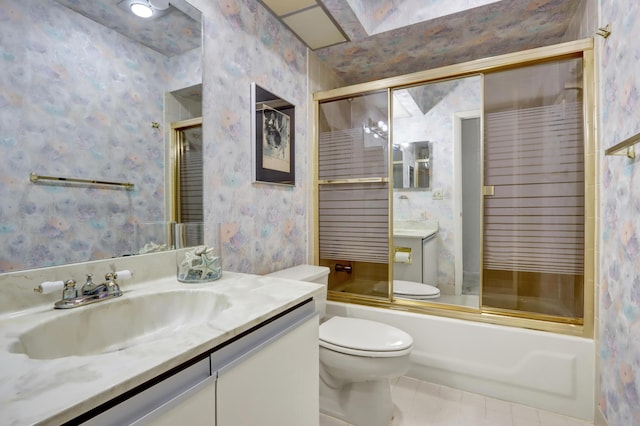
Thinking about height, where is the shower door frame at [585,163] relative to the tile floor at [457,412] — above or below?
above

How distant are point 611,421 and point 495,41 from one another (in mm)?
2284

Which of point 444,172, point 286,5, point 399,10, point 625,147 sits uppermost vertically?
point 399,10

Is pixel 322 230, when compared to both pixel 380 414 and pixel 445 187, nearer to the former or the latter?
pixel 380 414

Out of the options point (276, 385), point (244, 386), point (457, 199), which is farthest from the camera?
point (457, 199)

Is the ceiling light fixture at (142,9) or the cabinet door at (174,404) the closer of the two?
the cabinet door at (174,404)

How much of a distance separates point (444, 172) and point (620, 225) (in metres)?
1.82

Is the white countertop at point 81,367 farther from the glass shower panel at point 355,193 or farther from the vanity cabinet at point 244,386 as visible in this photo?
the glass shower panel at point 355,193

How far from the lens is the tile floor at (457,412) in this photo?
1.50 meters

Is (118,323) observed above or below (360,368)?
above

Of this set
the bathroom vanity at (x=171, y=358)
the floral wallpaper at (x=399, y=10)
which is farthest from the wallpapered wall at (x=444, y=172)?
the bathroom vanity at (x=171, y=358)

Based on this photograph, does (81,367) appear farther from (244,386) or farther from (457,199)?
(457,199)

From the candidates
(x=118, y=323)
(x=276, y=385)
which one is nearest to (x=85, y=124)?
(x=118, y=323)

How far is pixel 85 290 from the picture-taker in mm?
871

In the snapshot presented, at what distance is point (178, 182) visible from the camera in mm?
1267
